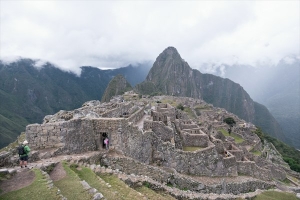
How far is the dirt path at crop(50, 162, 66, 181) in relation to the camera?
9987mm

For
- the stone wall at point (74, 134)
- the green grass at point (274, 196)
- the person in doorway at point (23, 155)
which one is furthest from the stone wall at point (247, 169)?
the person in doorway at point (23, 155)

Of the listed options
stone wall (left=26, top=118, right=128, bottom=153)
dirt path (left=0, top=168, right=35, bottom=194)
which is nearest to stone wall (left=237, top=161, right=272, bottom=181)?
stone wall (left=26, top=118, right=128, bottom=153)

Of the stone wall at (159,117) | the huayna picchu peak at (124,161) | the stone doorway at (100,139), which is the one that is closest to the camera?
the huayna picchu peak at (124,161)

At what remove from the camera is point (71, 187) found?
8.99 metres

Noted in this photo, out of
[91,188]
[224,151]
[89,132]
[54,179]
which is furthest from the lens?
[224,151]

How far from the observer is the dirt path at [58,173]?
999 centimetres

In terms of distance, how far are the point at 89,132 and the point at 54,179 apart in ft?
17.7

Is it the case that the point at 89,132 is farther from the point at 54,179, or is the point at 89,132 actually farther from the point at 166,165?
the point at 166,165

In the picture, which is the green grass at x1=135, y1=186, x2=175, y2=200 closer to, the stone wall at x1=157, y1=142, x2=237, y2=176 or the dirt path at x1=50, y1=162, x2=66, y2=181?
the dirt path at x1=50, y1=162, x2=66, y2=181

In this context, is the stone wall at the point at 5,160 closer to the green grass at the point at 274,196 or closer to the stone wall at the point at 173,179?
the stone wall at the point at 173,179

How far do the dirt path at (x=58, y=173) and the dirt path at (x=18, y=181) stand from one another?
0.80 meters

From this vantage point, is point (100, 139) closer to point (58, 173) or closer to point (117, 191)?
point (58, 173)

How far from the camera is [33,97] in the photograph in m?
165

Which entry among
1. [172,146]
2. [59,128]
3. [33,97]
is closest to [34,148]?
[59,128]
